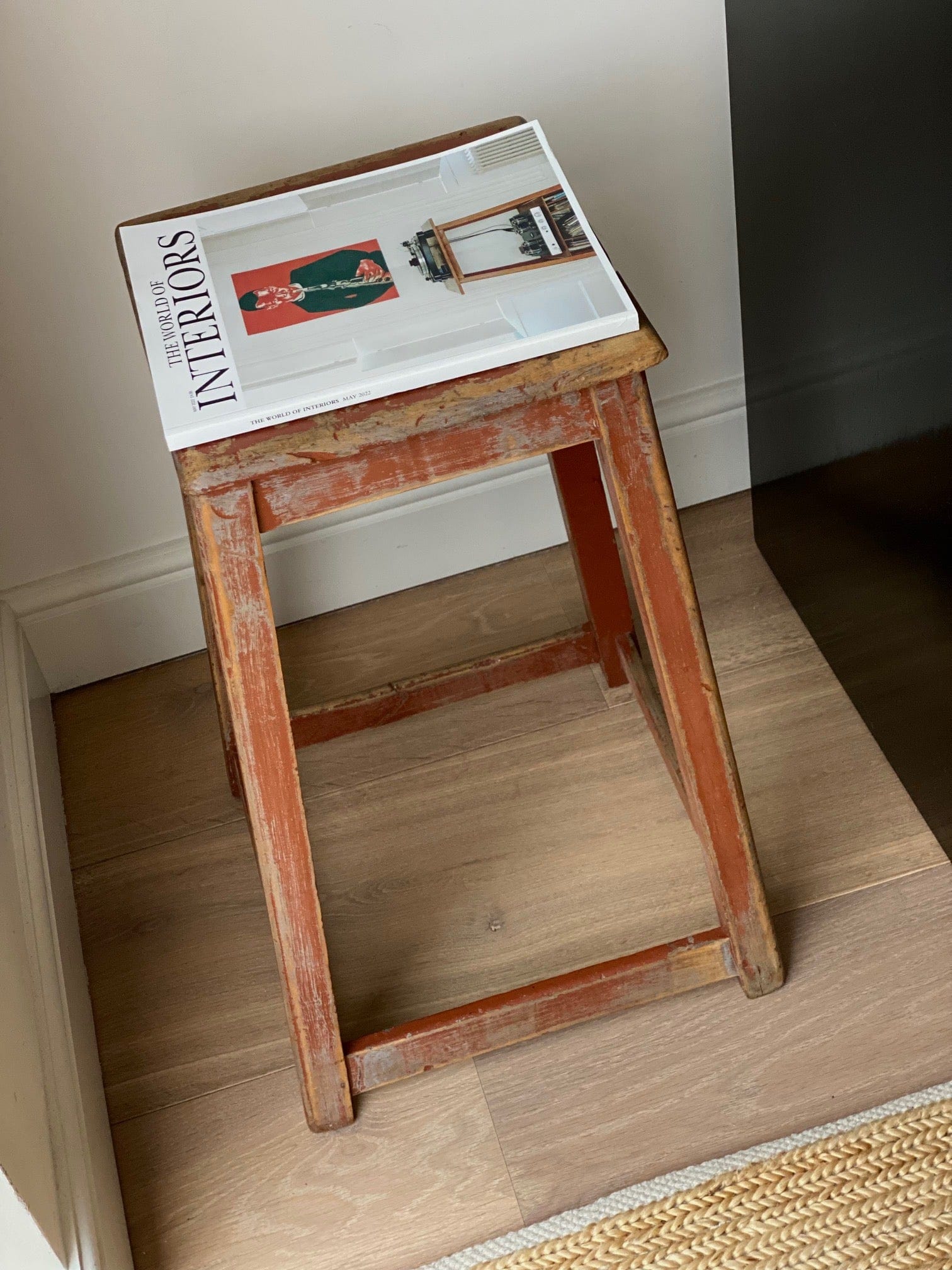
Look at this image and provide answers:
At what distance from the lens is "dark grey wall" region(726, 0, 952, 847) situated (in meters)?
0.86

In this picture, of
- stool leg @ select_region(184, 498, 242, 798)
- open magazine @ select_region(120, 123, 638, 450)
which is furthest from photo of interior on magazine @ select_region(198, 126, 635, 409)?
stool leg @ select_region(184, 498, 242, 798)

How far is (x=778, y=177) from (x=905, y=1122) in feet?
2.51

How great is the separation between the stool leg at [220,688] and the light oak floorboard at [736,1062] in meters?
0.37

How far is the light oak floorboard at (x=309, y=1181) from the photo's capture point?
3.05 ft

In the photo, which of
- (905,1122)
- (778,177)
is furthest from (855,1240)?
(778,177)

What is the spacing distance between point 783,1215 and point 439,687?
0.58 meters

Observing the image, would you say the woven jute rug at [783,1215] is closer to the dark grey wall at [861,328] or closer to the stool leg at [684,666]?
the stool leg at [684,666]

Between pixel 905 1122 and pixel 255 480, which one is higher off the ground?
pixel 255 480

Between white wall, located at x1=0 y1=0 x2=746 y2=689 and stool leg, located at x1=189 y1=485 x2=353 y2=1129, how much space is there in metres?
0.36

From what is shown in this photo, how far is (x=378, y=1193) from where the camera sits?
37.6 inches

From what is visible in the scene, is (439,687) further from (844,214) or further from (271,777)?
(844,214)

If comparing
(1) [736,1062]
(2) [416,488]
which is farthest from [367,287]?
(1) [736,1062]

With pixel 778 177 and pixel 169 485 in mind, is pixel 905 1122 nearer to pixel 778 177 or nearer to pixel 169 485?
pixel 778 177

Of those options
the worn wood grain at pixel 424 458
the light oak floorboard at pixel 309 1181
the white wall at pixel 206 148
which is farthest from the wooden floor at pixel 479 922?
the worn wood grain at pixel 424 458
